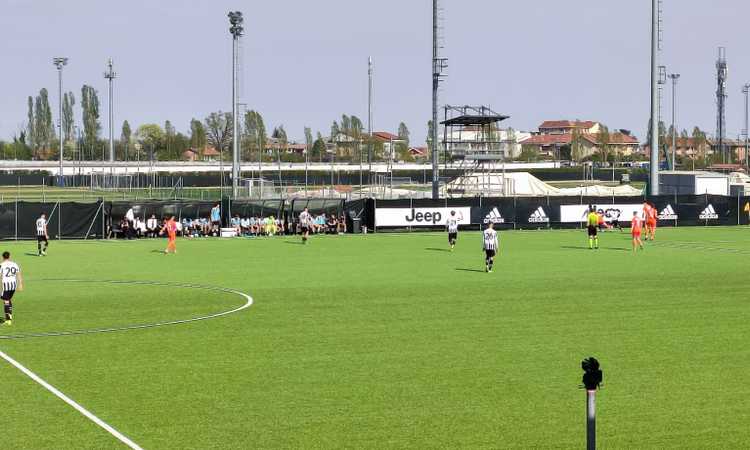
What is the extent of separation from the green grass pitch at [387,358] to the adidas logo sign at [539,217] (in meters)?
26.4

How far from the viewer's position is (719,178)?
82.1 meters

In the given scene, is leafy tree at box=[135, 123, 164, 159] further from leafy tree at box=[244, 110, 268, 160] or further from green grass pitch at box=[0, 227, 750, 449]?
green grass pitch at box=[0, 227, 750, 449]

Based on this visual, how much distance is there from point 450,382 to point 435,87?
49.0m

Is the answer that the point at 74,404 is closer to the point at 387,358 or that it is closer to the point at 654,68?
the point at 387,358

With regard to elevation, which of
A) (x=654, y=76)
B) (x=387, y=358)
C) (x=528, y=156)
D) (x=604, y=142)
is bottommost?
(x=387, y=358)

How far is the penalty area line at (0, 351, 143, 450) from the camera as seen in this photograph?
43.5 ft

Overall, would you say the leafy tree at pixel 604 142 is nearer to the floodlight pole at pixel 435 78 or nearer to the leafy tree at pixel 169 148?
the leafy tree at pixel 169 148

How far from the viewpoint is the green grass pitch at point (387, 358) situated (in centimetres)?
1377

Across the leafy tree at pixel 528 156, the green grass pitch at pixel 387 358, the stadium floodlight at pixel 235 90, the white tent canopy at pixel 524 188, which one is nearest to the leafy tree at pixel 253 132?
the leafy tree at pixel 528 156

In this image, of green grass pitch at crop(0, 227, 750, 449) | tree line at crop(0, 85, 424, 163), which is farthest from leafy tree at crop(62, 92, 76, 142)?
green grass pitch at crop(0, 227, 750, 449)

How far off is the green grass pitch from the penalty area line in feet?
0.39

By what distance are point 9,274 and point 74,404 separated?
8365mm

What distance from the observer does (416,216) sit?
6106 cm

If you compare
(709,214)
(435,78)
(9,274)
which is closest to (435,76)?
(435,78)
